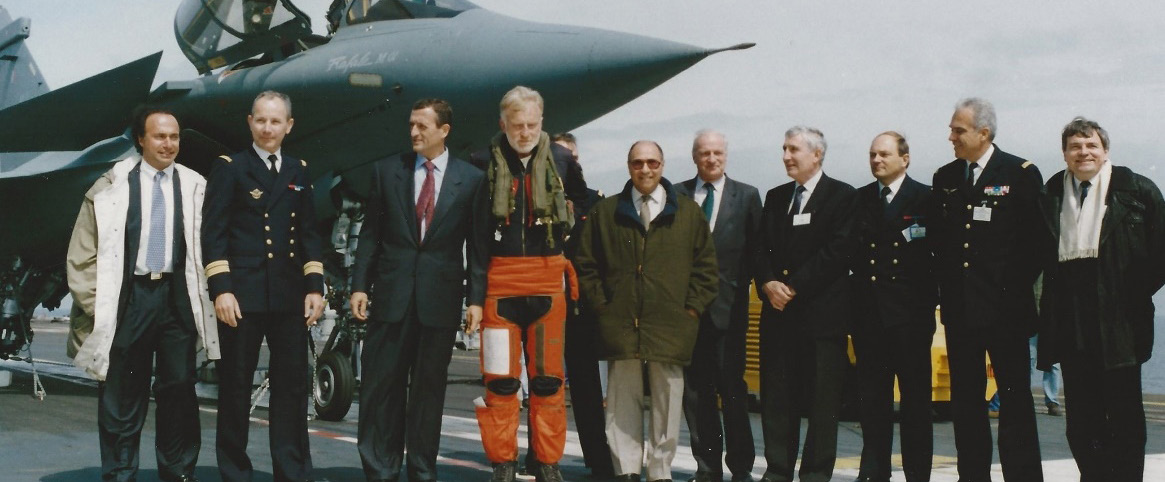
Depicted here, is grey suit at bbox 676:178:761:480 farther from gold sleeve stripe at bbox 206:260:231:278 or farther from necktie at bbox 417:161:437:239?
gold sleeve stripe at bbox 206:260:231:278

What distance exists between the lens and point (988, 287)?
4.80 m

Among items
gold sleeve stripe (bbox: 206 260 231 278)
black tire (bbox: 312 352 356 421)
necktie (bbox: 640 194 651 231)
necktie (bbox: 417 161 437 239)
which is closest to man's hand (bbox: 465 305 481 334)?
necktie (bbox: 417 161 437 239)

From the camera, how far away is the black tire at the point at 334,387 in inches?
313

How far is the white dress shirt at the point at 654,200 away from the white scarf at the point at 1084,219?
185 centimetres

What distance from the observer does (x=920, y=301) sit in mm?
5105

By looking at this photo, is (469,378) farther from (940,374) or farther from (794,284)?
(794,284)

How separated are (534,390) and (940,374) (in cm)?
581

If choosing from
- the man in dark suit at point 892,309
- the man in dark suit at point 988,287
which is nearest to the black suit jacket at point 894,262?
the man in dark suit at point 892,309

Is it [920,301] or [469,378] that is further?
[469,378]

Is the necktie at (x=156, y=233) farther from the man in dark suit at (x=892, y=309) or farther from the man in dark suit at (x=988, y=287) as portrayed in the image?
the man in dark suit at (x=988, y=287)

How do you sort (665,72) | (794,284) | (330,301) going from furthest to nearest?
(330,301), (665,72), (794,284)

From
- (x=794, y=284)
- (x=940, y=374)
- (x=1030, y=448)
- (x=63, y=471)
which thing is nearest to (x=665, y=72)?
(x=794, y=284)

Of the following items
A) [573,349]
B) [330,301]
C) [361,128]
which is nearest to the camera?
[573,349]

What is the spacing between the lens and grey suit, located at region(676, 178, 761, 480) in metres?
5.25
